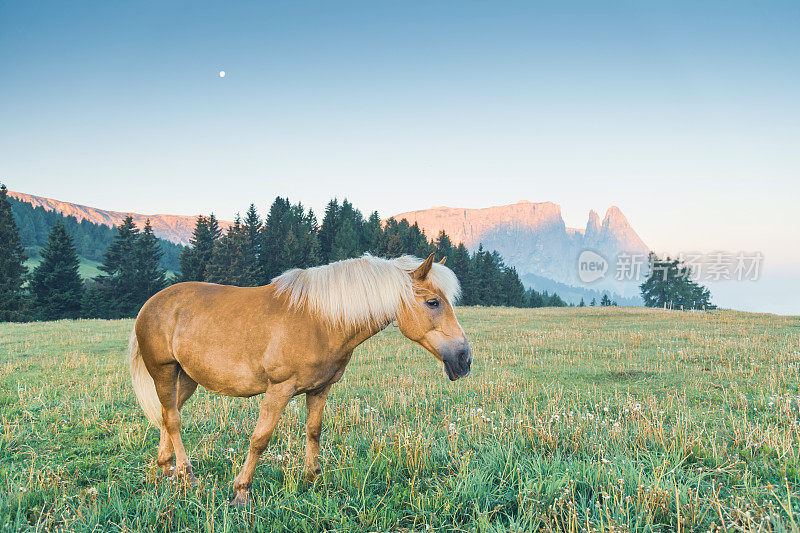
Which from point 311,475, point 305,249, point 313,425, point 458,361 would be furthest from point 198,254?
point 458,361

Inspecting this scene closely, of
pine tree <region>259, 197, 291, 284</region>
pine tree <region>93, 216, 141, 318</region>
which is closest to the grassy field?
pine tree <region>93, 216, 141, 318</region>

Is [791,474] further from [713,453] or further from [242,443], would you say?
[242,443]

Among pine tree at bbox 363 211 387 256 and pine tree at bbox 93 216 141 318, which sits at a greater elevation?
pine tree at bbox 363 211 387 256

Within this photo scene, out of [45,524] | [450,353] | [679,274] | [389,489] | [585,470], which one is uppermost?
[679,274]

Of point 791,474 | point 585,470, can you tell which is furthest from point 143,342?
point 791,474

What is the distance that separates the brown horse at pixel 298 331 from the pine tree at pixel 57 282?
53.5 meters

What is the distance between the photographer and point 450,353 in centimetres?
402

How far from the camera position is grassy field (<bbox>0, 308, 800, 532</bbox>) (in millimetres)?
3295

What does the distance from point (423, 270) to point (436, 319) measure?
570mm

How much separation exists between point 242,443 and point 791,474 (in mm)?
6548

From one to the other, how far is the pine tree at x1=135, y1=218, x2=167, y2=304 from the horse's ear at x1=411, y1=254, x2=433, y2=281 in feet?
182

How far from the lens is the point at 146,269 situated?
5044cm

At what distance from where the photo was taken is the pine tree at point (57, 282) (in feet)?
141

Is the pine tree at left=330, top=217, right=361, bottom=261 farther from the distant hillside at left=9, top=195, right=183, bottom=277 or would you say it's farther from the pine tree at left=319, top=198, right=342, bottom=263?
the distant hillside at left=9, top=195, right=183, bottom=277
